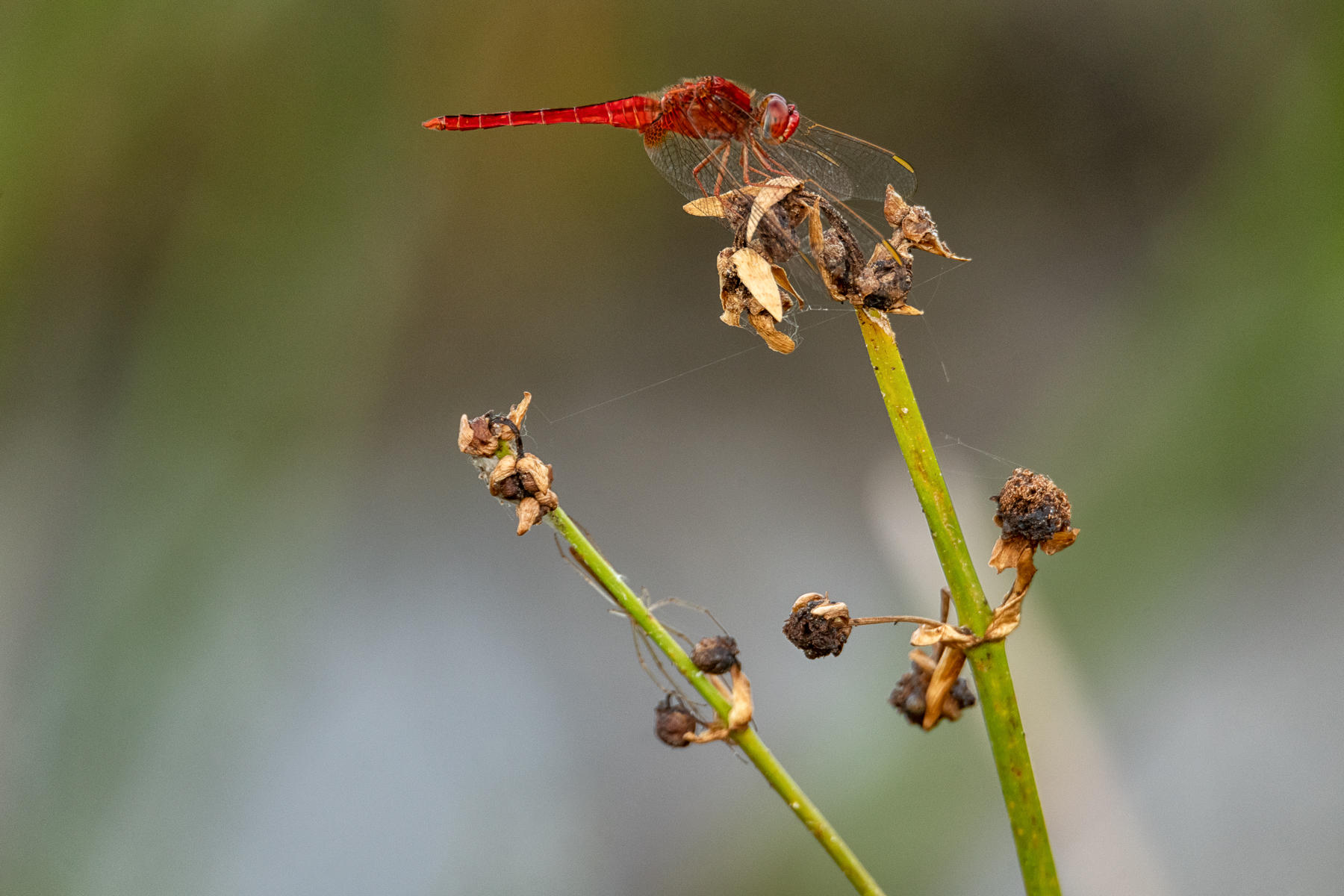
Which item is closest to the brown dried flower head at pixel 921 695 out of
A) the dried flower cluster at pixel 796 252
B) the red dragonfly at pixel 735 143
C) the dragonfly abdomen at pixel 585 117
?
the dried flower cluster at pixel 796 252

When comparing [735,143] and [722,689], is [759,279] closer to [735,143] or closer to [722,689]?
[722,689]

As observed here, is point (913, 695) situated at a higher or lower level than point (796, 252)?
lower

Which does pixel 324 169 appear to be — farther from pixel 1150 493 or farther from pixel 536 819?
pixel 1150 493

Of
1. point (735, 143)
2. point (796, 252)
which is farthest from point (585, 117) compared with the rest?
point (796, 252)

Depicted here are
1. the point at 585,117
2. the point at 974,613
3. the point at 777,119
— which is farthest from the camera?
the point at 585,117

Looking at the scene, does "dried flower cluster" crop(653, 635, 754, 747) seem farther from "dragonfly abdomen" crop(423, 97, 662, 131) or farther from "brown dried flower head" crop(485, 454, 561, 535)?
"dragonfly abdomen" crop(423, 97, 662, 131)

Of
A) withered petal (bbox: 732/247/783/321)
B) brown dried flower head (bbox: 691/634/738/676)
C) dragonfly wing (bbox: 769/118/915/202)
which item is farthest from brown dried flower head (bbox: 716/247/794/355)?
dragonfly wing (bbox: 769/118/915/202)

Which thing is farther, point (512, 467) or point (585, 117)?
point (585, 117)
